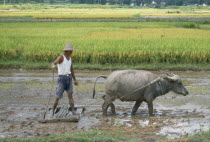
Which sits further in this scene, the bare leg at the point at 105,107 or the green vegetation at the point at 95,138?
the bare leg at the point at 105,107

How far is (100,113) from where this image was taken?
9695mm

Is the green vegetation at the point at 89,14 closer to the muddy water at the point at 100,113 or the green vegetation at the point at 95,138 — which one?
the muddy water at the point at 100,113

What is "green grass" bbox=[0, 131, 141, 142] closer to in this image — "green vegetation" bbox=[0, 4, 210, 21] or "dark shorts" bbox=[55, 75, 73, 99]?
"dark shorts" bbox=[55, 75, 73, 99]

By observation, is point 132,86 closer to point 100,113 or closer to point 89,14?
point 100,113

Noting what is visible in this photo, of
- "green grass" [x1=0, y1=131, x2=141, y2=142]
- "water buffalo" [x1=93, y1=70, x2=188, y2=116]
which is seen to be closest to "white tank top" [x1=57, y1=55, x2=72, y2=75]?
"water buffalo" [x1=93, y1=70, x2=188, y2=116]

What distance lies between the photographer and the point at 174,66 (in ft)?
54.4

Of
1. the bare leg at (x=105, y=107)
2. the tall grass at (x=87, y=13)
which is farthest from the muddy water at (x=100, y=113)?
the tall grass at (x=87, y=13)

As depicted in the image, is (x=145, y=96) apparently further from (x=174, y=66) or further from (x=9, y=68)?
(x=9, y=68)

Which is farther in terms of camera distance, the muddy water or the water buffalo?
the water buffalo

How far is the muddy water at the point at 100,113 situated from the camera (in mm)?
7934

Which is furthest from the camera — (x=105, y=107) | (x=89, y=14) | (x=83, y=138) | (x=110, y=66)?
(x=89, y=14)

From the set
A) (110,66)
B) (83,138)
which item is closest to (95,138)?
(83,138)

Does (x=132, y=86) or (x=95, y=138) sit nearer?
(x=95, y=138)

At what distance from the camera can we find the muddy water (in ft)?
26.0
